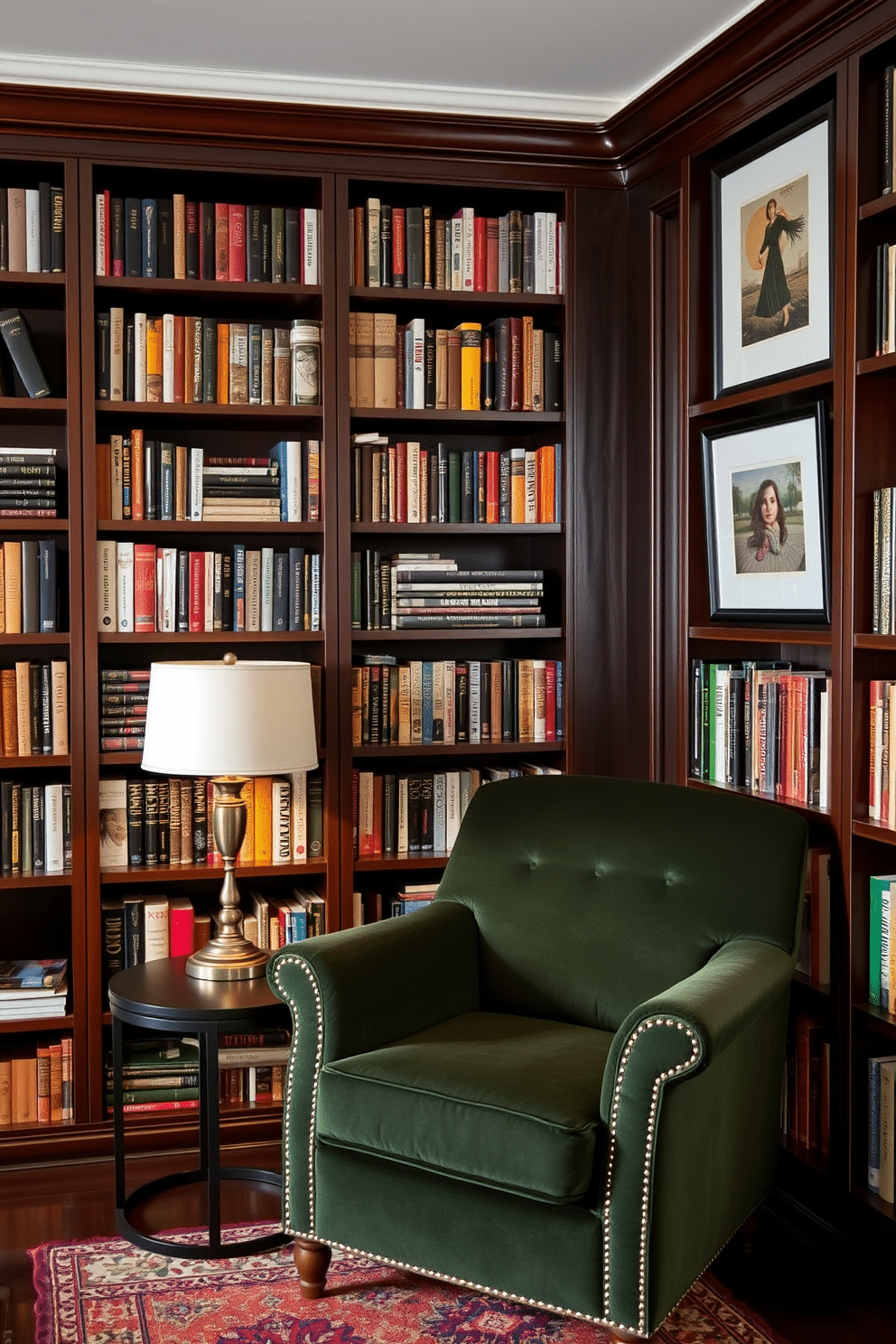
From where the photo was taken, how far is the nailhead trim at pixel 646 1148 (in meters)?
2.20

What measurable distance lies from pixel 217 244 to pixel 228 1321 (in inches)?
99.0

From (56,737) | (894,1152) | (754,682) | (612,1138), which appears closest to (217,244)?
(56,737)

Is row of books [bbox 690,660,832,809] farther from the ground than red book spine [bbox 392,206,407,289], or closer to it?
closer to it

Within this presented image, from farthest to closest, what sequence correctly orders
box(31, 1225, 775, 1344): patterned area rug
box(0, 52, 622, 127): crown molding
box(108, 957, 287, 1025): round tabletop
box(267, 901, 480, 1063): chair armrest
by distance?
box(0, 52, 622, 127): crown molding, box(108, 957, 287, 1025): round tabletop, box(267, 901, 480, 1063): chair armrest, box(31, 1225, 775, 1344): patterned area rug

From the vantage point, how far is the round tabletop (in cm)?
274

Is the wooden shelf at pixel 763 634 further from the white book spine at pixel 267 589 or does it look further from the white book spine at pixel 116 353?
the white book spine at pixel 116 353

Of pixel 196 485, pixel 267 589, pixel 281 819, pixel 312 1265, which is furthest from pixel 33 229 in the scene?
pixel 312 1265

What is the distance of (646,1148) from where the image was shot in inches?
87.3

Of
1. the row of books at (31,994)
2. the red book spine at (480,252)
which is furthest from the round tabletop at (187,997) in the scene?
the red book spine at (480,252)

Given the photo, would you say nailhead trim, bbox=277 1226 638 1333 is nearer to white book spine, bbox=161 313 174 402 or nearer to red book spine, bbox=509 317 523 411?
white book spine, bbox=161 313 174 402

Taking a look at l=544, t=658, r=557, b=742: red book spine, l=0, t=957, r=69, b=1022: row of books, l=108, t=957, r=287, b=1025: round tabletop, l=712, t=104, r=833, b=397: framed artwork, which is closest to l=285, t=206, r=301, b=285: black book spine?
l=712, t=104, r=833, b=397: framed artwork

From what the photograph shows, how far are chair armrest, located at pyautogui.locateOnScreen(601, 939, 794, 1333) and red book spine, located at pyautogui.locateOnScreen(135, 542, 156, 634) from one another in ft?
5.67

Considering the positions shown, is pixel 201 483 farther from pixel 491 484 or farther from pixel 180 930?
pixel 180 930

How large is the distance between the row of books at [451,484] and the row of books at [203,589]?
0.24 m
